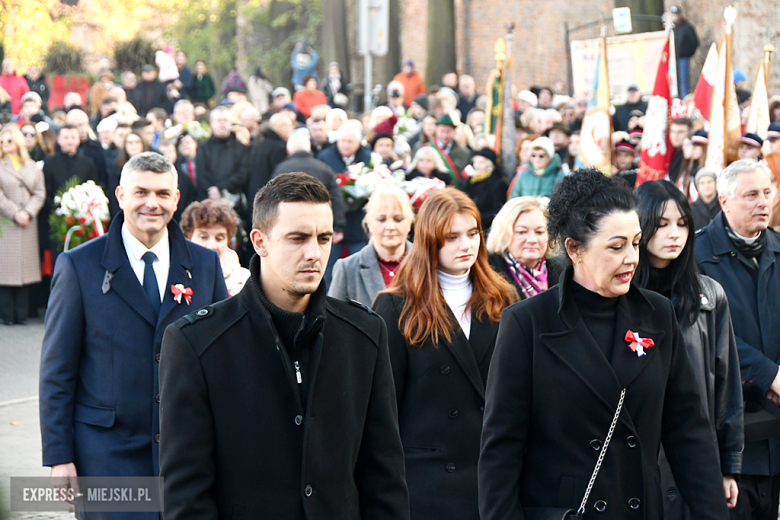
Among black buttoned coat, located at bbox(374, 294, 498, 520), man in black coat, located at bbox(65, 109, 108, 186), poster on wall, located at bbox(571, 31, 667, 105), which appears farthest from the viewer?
poster on wall, located at bbox(571, 31, 667, 105)

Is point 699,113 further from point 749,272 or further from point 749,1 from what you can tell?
point 749,1

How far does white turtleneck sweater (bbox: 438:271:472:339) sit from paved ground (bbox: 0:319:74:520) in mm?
2316

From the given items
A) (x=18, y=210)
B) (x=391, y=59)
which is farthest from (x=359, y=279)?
(x=391, y=59)

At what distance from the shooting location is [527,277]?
5781mm

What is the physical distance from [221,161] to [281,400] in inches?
380

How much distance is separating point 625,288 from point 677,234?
1039 millimetres

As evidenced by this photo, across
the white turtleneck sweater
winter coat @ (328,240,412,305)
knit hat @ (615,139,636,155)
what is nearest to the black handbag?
the white turtleneck sweater

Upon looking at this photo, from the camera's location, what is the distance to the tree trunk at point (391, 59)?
25.1 metres

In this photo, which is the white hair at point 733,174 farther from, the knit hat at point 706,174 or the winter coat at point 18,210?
the winter coat at point 18,210

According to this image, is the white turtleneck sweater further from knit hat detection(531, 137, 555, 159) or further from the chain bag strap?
knit hat detection(531, 137, 555, 159)

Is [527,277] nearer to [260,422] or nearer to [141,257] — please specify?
[141,257]

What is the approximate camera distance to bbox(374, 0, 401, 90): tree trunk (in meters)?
25.1

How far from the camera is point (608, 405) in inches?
129

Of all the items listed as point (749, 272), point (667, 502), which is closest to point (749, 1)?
point (749, 272)
